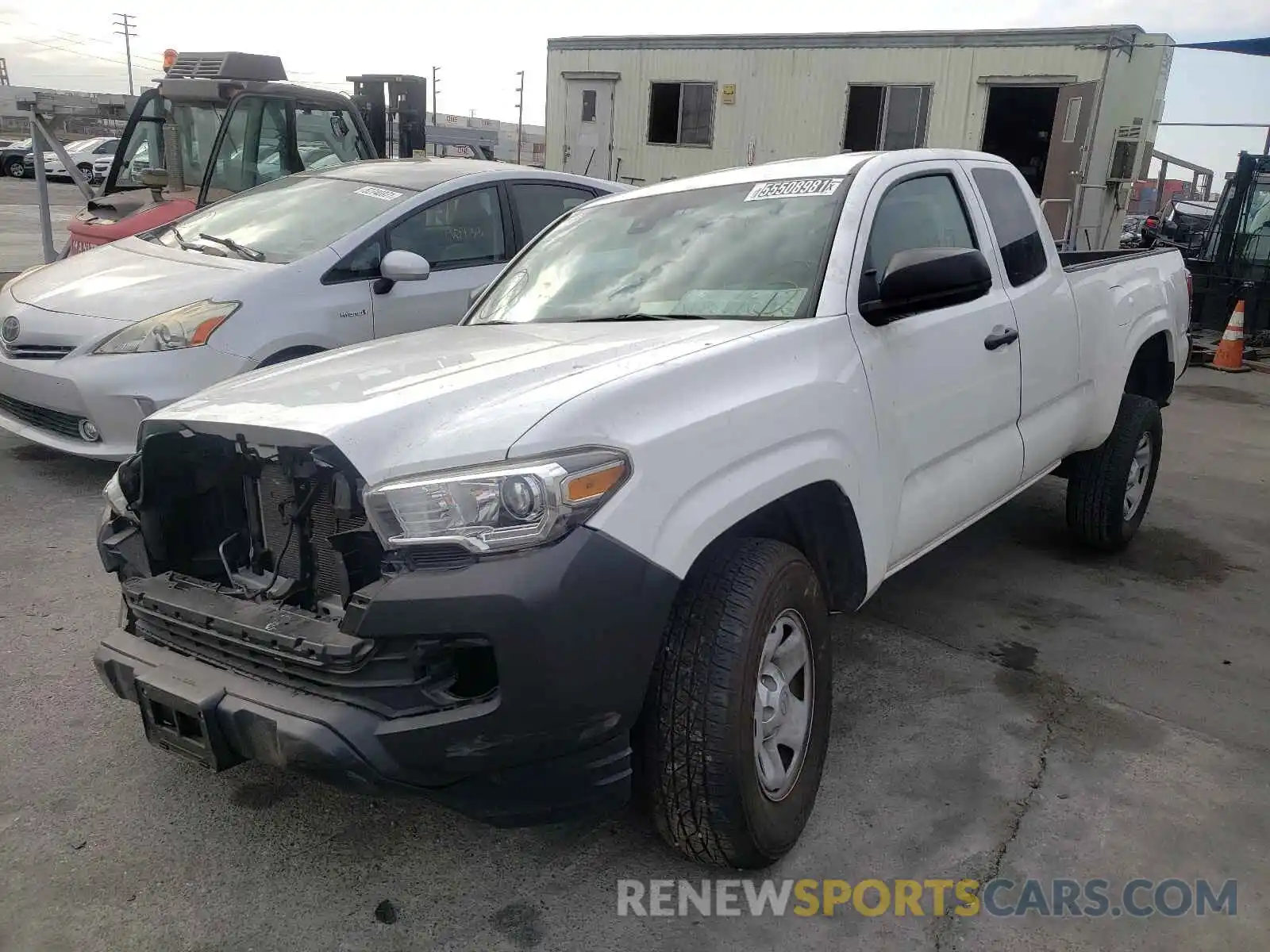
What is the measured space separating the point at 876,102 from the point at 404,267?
12.0 metres

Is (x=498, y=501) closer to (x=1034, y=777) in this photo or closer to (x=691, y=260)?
(x=691, y=260)

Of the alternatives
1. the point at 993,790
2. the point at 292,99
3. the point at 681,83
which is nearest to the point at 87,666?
the point at 993,790

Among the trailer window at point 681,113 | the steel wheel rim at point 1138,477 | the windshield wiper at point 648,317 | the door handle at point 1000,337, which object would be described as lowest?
the steel wheel rim at point 1138,477

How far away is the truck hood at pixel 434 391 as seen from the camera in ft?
7.29

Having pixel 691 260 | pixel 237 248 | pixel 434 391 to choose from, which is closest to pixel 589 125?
pixel 237 248

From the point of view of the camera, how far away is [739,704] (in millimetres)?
2299

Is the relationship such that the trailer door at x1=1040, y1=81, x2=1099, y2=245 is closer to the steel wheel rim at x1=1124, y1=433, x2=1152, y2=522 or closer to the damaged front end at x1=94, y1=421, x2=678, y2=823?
the steel wheel rim at x1=1124, y1=433, x2=1152, y2=522

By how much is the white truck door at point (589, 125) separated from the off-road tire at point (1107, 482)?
46.4ft

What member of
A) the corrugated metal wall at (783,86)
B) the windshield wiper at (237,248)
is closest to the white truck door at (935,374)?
the windshield wiper at (237,248)

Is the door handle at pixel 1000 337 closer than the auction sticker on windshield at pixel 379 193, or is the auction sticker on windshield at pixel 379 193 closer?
the door handle at pixel 1000 337

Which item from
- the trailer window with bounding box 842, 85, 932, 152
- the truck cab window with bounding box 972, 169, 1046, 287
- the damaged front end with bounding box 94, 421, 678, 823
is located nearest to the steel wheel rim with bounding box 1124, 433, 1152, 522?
the truck cab window with bounding box 972, 169, 1046, 287

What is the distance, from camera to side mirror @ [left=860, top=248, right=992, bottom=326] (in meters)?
2.90

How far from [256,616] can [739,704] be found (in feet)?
3.64

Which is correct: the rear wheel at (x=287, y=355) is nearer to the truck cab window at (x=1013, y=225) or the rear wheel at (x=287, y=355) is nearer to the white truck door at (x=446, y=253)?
the white truck door at (x=446, y=253)
